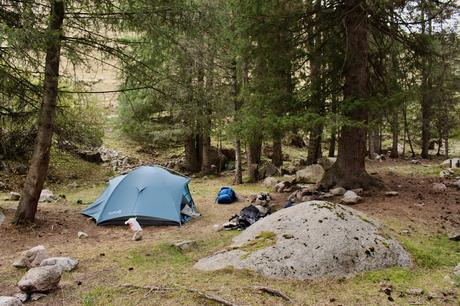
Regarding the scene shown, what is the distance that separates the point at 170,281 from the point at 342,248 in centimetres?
208

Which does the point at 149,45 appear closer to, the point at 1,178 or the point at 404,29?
the point at 404,29

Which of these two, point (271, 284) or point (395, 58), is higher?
point (395, 58)

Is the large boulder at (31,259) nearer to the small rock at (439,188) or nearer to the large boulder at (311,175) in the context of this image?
Result: the large boulder at (311,175)

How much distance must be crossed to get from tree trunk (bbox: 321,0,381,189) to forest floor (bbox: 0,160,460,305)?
76cm

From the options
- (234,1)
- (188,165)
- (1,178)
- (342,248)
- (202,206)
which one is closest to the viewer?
(342,248)

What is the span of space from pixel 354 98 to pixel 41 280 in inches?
294

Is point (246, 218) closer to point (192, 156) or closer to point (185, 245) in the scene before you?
point (185, 245)

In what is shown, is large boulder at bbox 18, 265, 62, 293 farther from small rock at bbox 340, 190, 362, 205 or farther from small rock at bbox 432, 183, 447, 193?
small rock at bbox 432, 183, 447, 193

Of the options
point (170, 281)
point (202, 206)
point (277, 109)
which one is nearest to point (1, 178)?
point (202, 206)

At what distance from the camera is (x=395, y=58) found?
34.3 ft

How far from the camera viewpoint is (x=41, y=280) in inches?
172

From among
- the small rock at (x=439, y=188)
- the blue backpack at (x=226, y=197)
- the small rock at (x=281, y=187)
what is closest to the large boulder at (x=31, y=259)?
the blue backpack at (x=226, y=197)

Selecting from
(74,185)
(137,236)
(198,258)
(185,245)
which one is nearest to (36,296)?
(198,258)

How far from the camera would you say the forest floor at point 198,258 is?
13.4 ft
